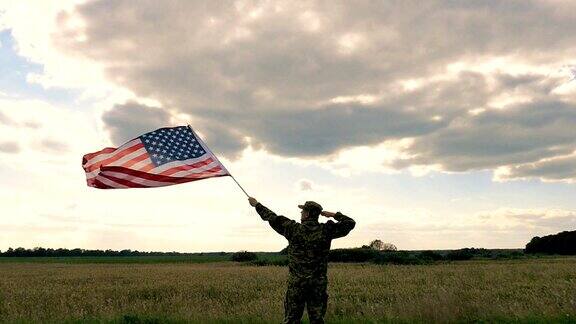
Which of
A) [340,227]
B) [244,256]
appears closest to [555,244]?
[244,256]

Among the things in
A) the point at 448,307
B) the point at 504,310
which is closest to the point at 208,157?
the point at 448,307

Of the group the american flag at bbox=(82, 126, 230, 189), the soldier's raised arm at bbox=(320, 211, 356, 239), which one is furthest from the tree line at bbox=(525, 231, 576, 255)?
the soldier's raised arm at bbox=(320, 211, 356, 239)

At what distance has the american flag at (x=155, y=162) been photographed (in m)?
11.5

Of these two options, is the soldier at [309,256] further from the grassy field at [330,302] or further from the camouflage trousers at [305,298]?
the grassy field at [330,302]

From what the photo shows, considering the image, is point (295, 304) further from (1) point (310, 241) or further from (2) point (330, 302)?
(2) point (330, 302)

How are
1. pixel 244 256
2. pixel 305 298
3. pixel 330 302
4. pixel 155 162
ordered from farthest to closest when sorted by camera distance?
1. pixel 244 256
2. pixel 330 302
3. pixel 155 162
4. pixel 305 298

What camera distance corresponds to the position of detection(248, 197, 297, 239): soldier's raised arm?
8.73m

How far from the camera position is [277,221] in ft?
29.1

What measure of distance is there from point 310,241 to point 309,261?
329 mm

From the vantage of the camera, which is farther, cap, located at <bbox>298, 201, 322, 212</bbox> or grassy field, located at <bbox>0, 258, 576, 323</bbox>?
grassy field, located at <bbox>0, 258, 576, 323</bbox>

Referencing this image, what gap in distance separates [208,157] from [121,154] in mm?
1945

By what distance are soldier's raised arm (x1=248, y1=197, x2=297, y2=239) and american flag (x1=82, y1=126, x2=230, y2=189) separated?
2.39m

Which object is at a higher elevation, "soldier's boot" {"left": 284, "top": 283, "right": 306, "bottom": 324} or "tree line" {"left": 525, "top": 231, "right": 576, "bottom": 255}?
"tree line" {"left": 525, "top": 231, "right": 576, "bottom": 255}

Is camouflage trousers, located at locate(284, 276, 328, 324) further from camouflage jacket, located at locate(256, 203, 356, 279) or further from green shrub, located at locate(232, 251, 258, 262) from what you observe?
green shrub, located at locate(232, 251, 258, 262)
